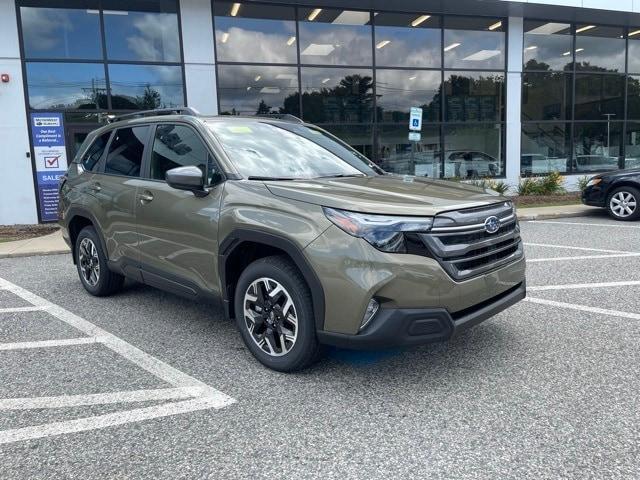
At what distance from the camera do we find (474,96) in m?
16.2

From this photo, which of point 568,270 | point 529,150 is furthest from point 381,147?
point 568,270

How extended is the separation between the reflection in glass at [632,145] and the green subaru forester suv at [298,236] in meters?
17.2

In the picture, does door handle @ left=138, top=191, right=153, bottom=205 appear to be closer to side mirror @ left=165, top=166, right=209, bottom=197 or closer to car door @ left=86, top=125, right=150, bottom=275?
car door @ left=86, top=125, right=150, bottom=275

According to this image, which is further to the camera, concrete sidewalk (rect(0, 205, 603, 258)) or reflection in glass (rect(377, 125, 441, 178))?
reflection in glass (rect(377, 125, 441, 178))

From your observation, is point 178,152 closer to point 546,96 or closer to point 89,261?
point 89,261

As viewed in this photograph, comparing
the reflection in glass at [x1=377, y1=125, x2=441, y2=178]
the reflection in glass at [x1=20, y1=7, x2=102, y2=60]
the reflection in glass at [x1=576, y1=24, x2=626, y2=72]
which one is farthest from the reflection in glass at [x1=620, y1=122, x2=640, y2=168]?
the reflection in glass at [x1=20, y1=7, x2=102, y2=60]

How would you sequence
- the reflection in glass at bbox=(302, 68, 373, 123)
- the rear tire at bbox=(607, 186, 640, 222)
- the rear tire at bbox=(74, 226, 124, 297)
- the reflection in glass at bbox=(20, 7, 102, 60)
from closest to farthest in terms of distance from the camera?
1. the rear tire at bbox=(74, 226, 124, 297)
2. the rear tire at bbox=(607, 186, 640, 222)
3. the reflection in glass at bbox=(20, 7, 102, 60)
4. the reflection in glass at bbox=(302, 68, 373, 123)

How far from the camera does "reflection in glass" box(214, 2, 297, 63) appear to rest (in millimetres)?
13570

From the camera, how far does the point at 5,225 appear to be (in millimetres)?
12234

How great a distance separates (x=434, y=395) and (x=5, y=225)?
40.1 feet

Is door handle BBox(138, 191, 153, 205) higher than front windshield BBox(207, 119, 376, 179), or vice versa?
front windshield BBox(207, 119, 376, 179)

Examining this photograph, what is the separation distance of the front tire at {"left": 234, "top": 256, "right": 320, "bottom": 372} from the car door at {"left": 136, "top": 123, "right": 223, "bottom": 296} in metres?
0.34

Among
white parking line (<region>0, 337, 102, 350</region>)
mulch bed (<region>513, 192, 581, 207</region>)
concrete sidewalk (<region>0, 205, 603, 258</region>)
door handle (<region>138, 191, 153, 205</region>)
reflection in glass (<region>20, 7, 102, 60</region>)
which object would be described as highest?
reflection in glass (<region>20, 7, 102, 60</region>)

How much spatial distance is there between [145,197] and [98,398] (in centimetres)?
179
